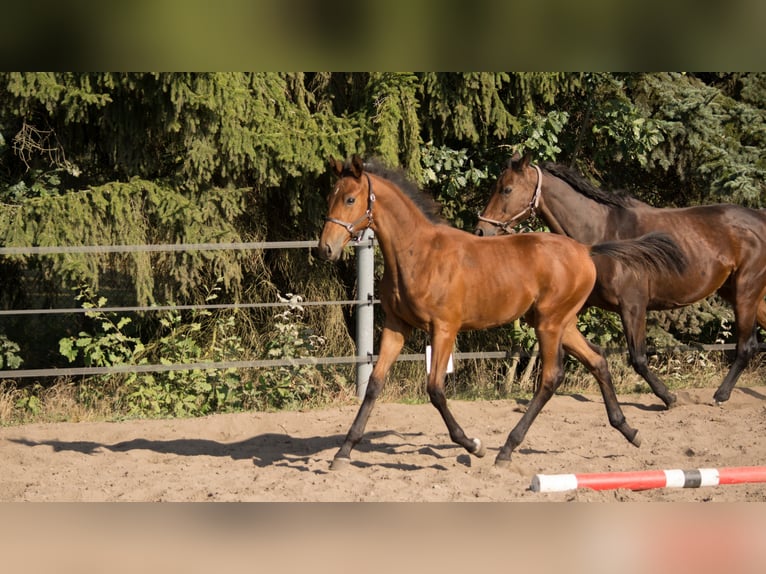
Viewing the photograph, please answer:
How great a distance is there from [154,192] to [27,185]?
1.55m

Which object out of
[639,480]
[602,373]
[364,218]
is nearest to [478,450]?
[602,373]

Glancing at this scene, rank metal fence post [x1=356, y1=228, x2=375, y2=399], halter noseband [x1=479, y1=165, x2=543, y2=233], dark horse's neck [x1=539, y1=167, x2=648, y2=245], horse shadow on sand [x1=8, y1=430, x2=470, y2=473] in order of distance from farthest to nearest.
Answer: metal fence post [x1=356, y1=228, x2=375, y2=399]
dark horse's neck [x1=539, y1=167, x2=648, y2=245]
halter noseband [x1=479, y1=165, x2=543, y2=233]
horse shadow on sand [x1=8, y1=430, x2=470, y2=473]

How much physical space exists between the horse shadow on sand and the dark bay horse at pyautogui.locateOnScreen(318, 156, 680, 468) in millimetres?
475

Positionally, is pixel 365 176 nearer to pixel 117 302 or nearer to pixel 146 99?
pixel 146 99

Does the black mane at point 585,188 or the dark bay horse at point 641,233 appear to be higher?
the black mane at point 585,188

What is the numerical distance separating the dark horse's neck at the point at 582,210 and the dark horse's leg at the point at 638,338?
0.68m

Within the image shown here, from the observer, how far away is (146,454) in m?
6.56

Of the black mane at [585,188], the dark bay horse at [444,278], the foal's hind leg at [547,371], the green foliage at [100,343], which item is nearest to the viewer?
the dark bay horse at [444,278]

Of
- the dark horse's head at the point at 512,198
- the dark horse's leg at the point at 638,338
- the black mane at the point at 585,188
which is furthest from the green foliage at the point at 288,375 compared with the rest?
the dark horse's leg at the point at 638,338

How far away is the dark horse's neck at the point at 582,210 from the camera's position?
7.95 m

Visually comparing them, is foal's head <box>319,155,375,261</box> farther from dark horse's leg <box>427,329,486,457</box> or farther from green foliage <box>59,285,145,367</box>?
green foliage <box>59,285,145,367</box>

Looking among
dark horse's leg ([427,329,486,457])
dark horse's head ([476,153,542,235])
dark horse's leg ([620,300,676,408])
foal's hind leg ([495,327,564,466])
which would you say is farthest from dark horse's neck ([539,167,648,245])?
dark horse's leg ([427,329,486,457])

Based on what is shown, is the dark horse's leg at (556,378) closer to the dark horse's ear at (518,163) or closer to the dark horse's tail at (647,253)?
the dark horse's tail at (647,253)

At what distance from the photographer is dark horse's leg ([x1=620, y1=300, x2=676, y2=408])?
7.79 meters
